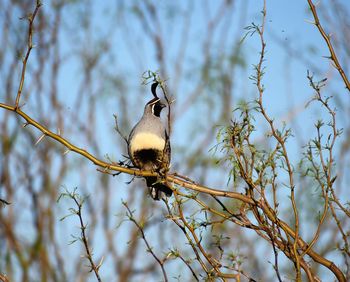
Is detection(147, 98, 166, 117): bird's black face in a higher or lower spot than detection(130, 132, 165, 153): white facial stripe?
higher

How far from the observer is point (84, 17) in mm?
8141

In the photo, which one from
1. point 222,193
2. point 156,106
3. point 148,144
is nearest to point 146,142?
point 148,144

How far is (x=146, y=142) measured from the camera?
3537 mm

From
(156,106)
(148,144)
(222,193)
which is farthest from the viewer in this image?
(156,106)

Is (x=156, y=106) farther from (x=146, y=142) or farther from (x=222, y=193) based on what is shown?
(x=222, y=193)

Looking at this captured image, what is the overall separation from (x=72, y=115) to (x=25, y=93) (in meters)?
0.85

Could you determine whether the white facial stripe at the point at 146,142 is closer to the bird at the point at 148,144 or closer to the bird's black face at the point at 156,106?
the bird at the point at 148,144

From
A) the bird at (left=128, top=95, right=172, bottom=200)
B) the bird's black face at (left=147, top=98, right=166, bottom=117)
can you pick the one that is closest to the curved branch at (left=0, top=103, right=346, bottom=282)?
the bird at (left=128, top=95, right=172, bottom=200)

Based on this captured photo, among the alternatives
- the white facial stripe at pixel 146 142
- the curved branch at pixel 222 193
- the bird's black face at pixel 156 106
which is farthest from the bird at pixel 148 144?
the curved branch at pixel 222 193

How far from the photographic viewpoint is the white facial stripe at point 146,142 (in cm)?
352

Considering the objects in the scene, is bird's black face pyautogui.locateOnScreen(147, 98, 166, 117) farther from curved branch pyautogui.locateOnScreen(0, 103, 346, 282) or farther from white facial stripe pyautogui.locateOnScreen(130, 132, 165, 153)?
curved branch pyautogui.locateOnScreen(0, 103, 346, 282)

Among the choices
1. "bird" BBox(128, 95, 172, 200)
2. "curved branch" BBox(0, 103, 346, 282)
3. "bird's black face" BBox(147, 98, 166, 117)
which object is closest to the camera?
"curved branch" BBox(0, 103, 346, 282)

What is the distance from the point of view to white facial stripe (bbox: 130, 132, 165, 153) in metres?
3.52

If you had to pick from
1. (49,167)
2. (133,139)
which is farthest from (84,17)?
(133,139)
